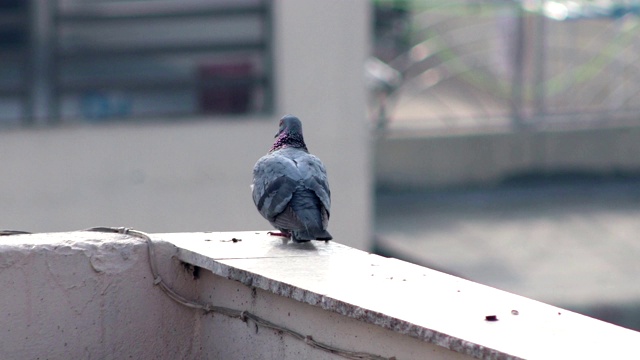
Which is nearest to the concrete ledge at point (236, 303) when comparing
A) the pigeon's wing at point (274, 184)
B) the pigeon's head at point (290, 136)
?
the pigeon's wing at point (274, 184)

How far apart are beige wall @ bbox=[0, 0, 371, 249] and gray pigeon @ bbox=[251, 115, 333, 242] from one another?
535cm

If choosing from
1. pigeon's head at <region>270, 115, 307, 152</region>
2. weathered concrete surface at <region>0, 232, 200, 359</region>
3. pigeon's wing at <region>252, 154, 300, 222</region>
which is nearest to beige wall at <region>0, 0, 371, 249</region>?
pigeon's head at <region>270, 115, 307, 152</region>

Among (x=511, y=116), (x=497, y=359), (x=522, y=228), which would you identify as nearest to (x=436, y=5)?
(x=511, y=116)

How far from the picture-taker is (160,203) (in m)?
9.45

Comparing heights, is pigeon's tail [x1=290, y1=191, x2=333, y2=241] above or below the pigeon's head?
below

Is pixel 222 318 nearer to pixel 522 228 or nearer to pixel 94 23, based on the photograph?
pixel 94 23

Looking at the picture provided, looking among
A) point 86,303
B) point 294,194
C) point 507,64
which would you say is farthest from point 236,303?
point 507,64

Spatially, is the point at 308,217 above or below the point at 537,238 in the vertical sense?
above

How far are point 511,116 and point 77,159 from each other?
536cm

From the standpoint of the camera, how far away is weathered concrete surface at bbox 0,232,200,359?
3.23 meters

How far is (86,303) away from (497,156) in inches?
387

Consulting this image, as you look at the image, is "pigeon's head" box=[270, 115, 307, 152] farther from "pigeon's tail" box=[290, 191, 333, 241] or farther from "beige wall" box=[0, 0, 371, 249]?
"beige wall" box=[0, 0, 371, 249]

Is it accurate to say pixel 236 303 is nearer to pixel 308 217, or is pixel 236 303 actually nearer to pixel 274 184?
pixel 308 217

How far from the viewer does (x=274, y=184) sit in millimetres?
4023
